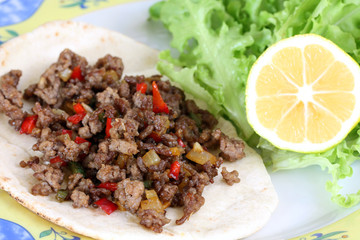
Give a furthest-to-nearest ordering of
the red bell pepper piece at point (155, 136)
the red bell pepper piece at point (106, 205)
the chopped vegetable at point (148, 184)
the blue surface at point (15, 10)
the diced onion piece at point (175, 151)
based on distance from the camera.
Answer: the blue surface at point (15, 10), the red bell pepper piece at point (155, 136), the diced onion piece at point (175, 151), the chopped vegetable at point (148, 184), the red bell pepper piece at point (106, 205)

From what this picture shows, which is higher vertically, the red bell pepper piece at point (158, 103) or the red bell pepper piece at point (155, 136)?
the red bell pepper piece at point (158, 103)

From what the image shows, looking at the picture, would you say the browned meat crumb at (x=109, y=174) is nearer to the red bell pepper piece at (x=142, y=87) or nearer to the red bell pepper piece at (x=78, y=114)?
the red bell pepper piece at (x=78, y=114)

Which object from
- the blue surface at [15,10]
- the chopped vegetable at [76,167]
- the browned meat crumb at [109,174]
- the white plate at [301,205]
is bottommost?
the white plate at [301,205]

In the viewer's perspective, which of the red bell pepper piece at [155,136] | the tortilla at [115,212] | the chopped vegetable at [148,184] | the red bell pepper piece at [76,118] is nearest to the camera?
the tortilla at [115,212]

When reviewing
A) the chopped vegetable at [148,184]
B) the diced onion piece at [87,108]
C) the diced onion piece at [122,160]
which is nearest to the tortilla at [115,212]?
the chopped vegetable at [148,184]

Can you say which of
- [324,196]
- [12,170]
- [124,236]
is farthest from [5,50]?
[324,196]

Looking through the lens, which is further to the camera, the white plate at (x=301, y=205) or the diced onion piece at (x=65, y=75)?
the diced onion piece at (x=65, y=75)

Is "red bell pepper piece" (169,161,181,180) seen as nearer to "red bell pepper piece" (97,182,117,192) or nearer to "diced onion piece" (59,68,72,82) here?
"red bell pepper piece" (97,182,117,192)
